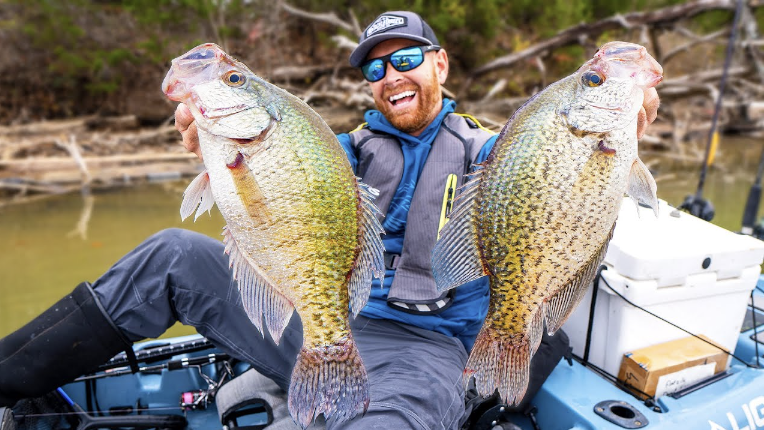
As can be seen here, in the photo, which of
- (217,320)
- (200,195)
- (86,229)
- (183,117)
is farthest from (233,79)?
(86,229)

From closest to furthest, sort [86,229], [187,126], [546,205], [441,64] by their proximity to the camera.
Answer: [546,205]
[187,126]
[441,64]
[86,229]

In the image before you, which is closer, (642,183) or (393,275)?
(642,183)

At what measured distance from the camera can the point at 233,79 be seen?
1.56m

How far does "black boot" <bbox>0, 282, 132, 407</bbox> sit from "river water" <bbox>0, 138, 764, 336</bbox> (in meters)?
3.23

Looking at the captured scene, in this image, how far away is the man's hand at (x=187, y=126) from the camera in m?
1.65

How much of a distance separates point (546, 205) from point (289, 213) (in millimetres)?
687

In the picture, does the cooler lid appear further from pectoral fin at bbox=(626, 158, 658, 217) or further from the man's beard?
the man's beard

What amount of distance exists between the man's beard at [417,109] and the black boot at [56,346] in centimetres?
136

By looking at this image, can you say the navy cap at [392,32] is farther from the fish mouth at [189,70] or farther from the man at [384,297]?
the fish mouth at [189,70]

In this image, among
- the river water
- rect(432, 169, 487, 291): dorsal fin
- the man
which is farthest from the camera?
the river water

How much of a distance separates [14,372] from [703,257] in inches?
104

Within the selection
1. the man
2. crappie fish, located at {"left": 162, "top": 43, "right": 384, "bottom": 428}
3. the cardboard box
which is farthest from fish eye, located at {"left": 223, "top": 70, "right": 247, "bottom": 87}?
the cardboard box

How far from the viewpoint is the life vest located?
7.07 ft

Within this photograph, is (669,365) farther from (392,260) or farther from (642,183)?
(392,260)
